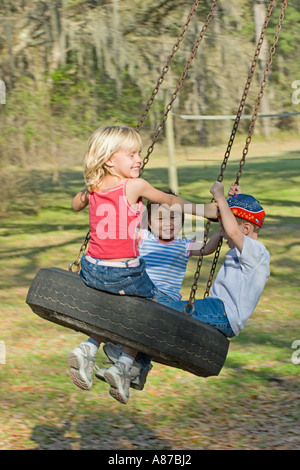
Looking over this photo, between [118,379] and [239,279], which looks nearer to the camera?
[118,379]

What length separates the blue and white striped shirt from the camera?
408 centimetres

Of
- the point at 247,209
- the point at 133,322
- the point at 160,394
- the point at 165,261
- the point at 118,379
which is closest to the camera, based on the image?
the point at 133,322

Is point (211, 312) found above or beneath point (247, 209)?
beneath

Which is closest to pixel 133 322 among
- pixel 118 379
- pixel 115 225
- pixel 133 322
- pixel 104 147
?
pixel 133 322

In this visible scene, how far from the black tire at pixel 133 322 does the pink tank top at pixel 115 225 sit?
201 mm

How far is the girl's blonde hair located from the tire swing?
0.51 m

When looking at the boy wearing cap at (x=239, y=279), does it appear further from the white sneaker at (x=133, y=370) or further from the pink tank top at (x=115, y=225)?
the pink tank top at (x=115, y=225)

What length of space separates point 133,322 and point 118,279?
0.68ft

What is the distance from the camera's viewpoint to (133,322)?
11.5 ft

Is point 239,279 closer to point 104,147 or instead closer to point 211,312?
point 211,312

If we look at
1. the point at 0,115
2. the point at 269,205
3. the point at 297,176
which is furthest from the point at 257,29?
the point at 0,115

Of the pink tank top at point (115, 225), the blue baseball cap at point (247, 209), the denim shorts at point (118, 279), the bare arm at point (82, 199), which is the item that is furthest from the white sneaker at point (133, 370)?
the blue baseball cap at point (247, 209)

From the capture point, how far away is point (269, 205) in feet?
50.4
